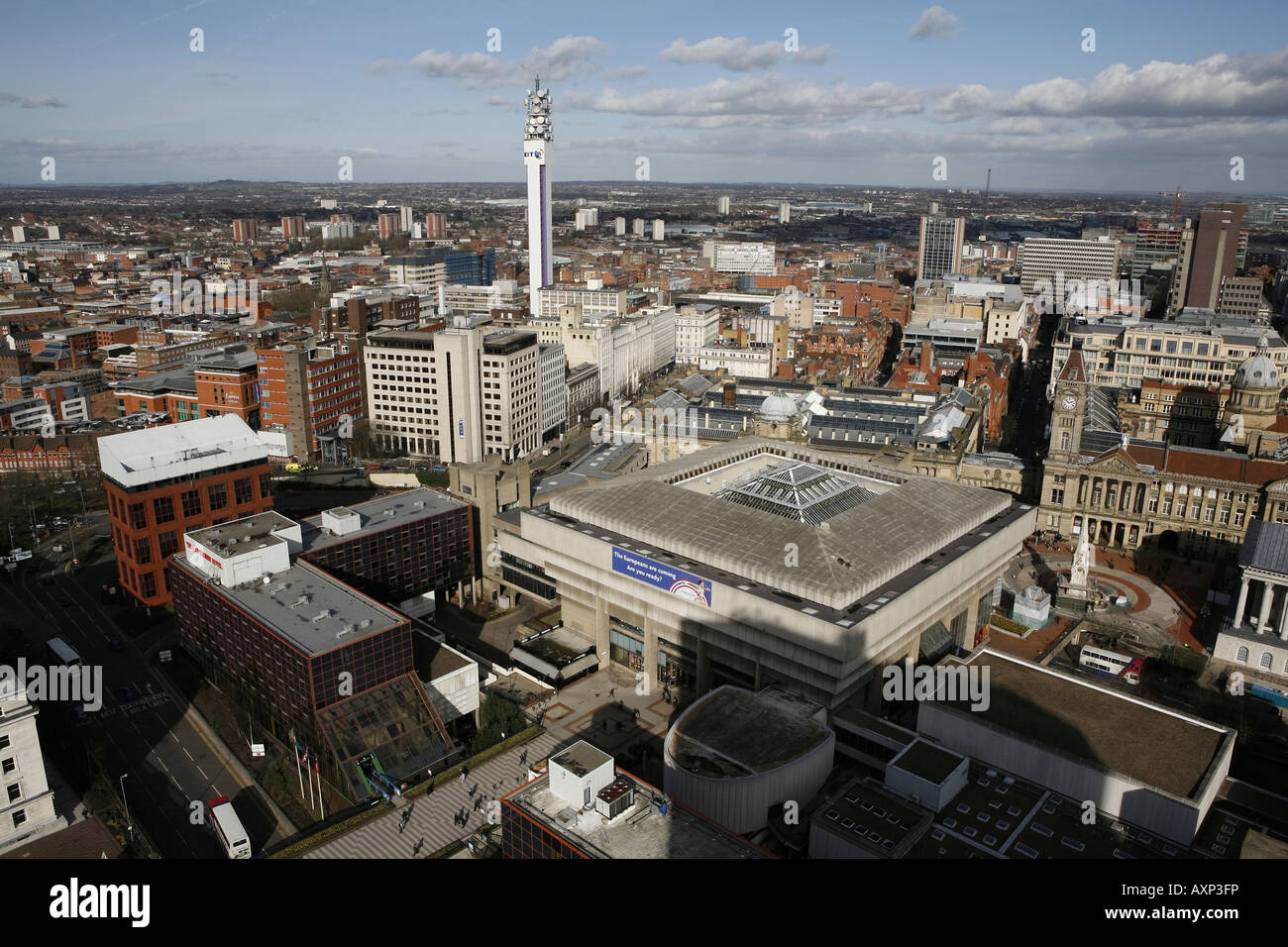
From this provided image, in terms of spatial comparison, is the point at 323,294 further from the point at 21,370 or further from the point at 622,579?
the point at 622,579

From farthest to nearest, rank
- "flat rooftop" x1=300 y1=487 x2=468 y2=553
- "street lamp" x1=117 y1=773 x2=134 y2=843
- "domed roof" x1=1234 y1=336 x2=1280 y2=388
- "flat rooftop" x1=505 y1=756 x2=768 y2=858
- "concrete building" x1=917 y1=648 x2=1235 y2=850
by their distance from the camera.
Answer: "domed roof" x1=1234 y1=336 x2=1280 y2=388 < "flat rooftop" x1=300 y1=487 x2=468 y2=553 < "street lamp" x1=117 y1=773 x2=134 y2=843 < "concrete building" x1=917 y1=648 x2=1235 y2=850 < "flat rooftop" x1=505 y1=756 x2=768 y2=858

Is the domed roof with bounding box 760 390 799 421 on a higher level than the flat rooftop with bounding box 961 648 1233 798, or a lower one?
higher

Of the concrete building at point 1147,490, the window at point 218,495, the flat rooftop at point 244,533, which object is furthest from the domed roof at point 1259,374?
the window at point 218,495

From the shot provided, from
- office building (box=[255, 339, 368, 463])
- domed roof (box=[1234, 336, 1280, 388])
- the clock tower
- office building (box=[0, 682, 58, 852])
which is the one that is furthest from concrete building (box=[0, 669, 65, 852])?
domed roof (box=[1234, 336, 1280, 388])

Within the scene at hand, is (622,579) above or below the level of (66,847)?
above

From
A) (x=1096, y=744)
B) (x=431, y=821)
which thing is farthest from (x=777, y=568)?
(x=431, y=821)

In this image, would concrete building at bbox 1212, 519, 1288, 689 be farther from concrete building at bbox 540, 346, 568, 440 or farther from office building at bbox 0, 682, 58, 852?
concrete building at bbox 540, 346, 568, 440
